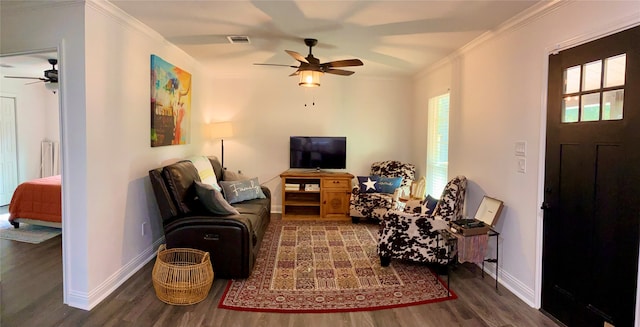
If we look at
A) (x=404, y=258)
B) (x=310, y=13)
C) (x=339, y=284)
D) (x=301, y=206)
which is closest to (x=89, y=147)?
(x=310, y=13)

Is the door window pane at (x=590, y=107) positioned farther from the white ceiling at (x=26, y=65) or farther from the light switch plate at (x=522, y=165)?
the white ceiling at (x=26, y=65)

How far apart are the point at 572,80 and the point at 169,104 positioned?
12.6ft

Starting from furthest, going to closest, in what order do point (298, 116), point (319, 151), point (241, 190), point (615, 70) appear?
1. point (298, 116)
2. point (319, 151)
3. point (241, 190)
4. point (615, 70)

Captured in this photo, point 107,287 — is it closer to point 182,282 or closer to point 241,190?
point 182,282

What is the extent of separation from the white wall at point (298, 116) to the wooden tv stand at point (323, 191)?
46 cm

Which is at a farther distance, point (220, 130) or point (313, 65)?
point (220, 130)

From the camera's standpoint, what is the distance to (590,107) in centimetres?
217

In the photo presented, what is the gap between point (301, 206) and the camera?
5.57m

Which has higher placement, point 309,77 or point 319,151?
point 309,77

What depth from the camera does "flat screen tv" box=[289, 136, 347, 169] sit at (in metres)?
5.50

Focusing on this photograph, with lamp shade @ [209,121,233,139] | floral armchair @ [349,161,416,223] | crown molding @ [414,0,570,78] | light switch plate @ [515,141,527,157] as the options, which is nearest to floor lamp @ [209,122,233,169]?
lamp shade @ [209,121,233,139]

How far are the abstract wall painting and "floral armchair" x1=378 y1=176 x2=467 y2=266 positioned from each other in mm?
2619

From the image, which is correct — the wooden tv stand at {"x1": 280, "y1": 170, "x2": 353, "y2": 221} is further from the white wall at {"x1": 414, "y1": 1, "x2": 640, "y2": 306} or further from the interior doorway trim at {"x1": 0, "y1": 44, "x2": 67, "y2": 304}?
the interior doorway trim at {"x1": 0, "y1": 44, "x2": 67, "y2": 304}

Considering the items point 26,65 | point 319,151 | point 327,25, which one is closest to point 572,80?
point 327,25
